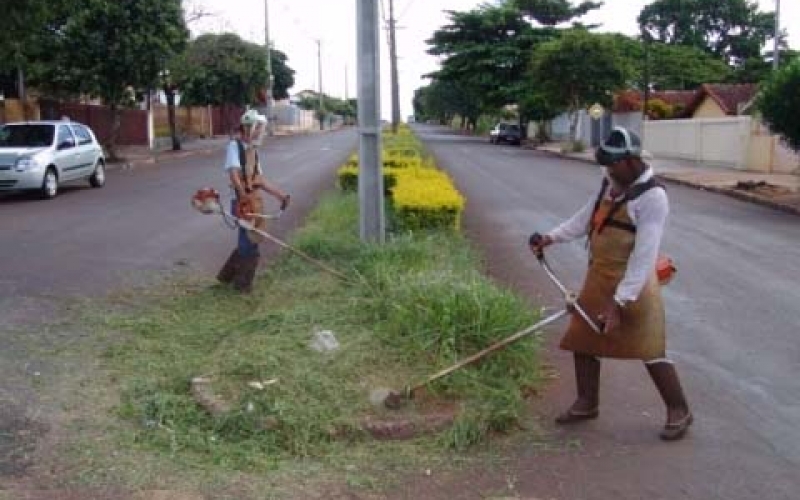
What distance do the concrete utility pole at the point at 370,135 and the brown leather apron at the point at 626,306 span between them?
4.11 metres

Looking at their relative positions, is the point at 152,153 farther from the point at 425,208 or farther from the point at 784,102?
the point at 425,208

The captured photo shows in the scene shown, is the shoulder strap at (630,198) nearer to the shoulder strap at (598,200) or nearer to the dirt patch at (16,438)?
the shoulder strap at (598,200)

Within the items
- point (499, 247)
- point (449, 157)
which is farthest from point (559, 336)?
point (449, 157)

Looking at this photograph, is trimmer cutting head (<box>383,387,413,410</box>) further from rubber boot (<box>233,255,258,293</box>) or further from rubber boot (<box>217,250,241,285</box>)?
rubber boot (<box>217,250,241,285</box>)

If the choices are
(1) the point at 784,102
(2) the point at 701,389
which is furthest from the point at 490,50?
(2) the point at 701,389

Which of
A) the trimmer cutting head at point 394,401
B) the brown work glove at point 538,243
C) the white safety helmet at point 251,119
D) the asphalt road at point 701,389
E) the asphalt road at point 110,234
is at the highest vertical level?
the white safety helmet at point 251,119

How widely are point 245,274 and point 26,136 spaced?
12.7 m

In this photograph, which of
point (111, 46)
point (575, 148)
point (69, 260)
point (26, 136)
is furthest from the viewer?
point (575, 148)

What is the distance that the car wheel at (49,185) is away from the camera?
1877cm

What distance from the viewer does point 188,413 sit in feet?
17.1

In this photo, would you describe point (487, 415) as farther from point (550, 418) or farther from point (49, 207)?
point (49, 207)

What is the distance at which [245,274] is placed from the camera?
8.62 m

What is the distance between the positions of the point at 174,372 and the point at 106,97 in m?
24.7

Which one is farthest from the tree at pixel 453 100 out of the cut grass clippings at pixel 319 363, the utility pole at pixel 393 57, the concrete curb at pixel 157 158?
the cut grass clippings at pixel 319 363
